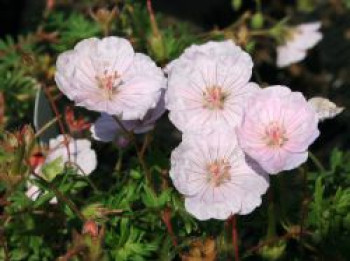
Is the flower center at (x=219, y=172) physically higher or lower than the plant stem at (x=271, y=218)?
higher

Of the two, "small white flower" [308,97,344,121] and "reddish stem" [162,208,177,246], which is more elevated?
"small white flower" [308,97,344,121]

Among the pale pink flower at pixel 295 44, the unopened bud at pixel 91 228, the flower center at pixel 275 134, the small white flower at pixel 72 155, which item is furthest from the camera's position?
the pale pink flower at pixel 295 44

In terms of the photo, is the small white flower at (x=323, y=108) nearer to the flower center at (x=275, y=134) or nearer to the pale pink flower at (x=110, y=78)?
the flower center at (x=275, y=134)

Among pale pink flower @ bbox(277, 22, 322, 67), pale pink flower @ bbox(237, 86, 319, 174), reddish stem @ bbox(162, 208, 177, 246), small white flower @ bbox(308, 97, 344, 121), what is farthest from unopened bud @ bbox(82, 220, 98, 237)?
pale pink flower @ bbox(277, 22, 322, 67)

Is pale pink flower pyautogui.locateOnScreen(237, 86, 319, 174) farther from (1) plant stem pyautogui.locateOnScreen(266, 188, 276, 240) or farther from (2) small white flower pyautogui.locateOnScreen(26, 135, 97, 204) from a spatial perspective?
(2) small white flower pyautogui.locateOnScreen(26, 135, 97, 204)

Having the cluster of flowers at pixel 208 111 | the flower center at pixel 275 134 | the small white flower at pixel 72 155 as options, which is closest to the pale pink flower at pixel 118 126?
the cluster of flowers at pixel 208 111

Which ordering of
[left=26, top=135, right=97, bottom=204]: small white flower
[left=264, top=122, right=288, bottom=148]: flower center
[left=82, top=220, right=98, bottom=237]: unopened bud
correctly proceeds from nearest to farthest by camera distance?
[left=82, top=220, right=98, bottom=237]: unopened bud → [left=264, top=122, right=288, bottom=148]: flower center → [left=26, top=135, right=97, bottom=204]: small white flower

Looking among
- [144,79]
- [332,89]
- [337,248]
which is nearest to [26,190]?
[144,79]
